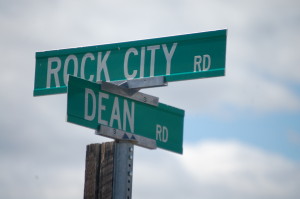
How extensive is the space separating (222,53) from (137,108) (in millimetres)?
905

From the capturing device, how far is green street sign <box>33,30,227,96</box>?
654 centimetres

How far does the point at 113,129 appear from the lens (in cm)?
652

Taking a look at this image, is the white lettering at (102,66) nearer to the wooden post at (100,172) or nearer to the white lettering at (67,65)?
the white lettering at (67,65)

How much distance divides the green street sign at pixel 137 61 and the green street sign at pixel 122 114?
31 centimetres

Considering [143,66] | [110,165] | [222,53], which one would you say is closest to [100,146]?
[110,165]

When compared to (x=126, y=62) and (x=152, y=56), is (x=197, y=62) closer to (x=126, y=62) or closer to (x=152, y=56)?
(x=152, y=56)

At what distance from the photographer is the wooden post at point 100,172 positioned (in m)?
6.49

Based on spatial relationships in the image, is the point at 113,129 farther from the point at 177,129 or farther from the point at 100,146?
the point at 177,129

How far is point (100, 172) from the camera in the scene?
6.59 metres

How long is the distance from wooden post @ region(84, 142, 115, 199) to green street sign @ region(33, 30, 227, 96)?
2.11 ft

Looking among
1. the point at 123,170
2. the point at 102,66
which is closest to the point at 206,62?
the point at 102,66

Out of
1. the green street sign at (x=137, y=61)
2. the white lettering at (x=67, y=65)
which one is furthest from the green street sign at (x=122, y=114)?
the white lettering at (x=67, y=65)

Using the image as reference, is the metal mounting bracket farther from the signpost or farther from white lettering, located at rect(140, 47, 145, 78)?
white lettering, located at rect(140, 47, 145, 78)

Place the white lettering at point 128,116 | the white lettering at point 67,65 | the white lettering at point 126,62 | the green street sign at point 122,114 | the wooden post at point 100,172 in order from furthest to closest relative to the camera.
A: the white lettering at point 67,65
the white lettering at point 126,62
the white lettering at point 128,116
the wooden post at point 100,172
the green street sign at point 122,114
